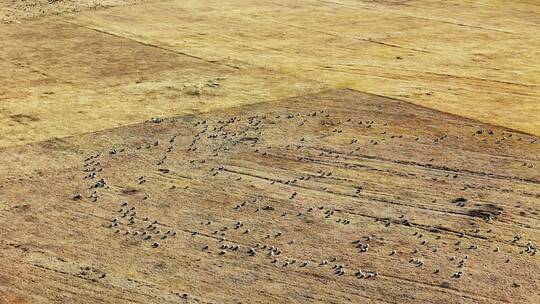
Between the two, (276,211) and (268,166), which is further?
(268,166)

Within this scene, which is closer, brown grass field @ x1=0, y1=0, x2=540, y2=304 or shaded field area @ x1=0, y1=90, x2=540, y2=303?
shaded field area @ x1=0, y1=90, x2=540, y2=303

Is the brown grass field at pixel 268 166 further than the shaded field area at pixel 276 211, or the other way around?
the brown grass field at pixel 268 166

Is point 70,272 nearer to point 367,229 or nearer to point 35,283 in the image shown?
point 35,283
